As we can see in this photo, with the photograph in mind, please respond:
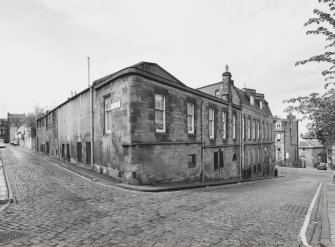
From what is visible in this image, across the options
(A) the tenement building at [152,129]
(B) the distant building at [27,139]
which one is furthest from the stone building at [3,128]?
(A) the tenement building at [152,129]

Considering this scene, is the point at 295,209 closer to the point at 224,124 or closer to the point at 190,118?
the point at 190,118

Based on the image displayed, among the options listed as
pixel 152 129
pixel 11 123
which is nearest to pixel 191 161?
pixel 152 129

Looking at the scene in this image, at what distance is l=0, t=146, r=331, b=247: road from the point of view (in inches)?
227

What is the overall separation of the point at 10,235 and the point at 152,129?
32.7 ft

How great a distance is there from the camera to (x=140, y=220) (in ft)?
23.5

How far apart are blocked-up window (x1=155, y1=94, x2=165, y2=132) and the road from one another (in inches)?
234

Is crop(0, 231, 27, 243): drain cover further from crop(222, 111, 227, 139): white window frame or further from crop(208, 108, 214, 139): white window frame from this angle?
crop(222, 111, 227, 139): white window frame

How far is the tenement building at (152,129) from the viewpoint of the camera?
562 inches

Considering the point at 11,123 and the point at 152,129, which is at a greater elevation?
the point at 11,123

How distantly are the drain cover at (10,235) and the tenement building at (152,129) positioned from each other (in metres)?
7.99

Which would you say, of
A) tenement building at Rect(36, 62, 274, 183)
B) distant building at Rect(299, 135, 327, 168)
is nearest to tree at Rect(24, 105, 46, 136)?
Answer: tenement building at Rect(36, 62, 274, 183)

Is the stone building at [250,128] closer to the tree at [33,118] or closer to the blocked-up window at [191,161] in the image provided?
the blocked-up window at [191,161]

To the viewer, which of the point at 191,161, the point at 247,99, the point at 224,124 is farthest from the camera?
the point at 247,99

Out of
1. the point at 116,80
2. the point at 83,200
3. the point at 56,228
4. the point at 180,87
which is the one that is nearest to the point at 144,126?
the point at 116,80
